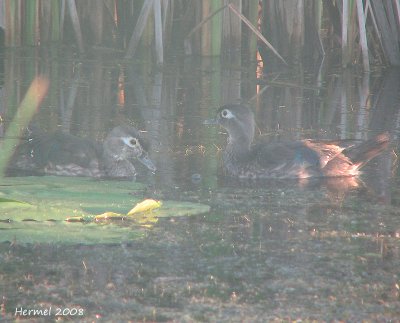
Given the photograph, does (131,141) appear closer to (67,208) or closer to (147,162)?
(147,162)

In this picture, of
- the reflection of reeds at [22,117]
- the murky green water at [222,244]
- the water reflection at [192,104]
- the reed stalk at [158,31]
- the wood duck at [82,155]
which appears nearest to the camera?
the murky green water at [222,244]

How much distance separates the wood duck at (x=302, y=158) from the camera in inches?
347

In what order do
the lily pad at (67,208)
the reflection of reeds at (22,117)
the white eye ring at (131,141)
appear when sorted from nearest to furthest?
the lily pad at (67,208), the white eye ring at (131,141), the reflection of reeds at (22,117)

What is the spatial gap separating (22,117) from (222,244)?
471cm

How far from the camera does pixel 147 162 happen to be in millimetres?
8773

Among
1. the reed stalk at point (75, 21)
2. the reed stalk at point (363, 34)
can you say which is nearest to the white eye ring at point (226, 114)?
the reed stalk at point (363, 34)

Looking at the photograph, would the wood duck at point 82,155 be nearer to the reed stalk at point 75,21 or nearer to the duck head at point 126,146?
the duck head at point 126,146

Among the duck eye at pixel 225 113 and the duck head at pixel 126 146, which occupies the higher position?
the duck eye at pixel 225 113

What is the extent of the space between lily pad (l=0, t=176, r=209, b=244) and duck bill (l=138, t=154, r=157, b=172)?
0.44 m

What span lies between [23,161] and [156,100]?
140 inches

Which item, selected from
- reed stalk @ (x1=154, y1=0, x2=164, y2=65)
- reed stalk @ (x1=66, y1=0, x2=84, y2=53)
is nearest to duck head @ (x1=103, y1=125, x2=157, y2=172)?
reed stalk @ (x1=154, y1=0, x2=164, y2=65)

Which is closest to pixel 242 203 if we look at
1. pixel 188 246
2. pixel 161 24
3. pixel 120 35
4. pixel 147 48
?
pixel 188 246

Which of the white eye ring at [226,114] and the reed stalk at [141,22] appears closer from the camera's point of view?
the white eye ring at [226,114]

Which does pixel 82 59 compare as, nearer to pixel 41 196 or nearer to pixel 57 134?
pixel 57 134
